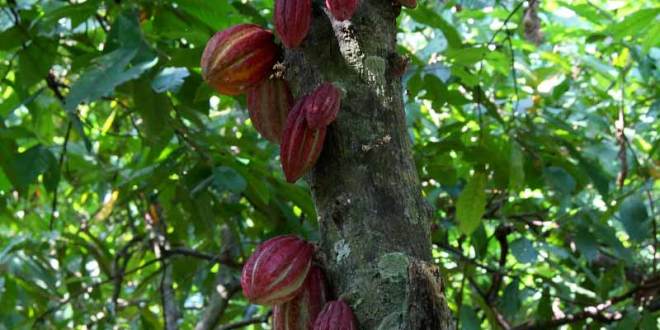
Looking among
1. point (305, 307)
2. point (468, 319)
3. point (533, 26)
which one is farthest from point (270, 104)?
point (533, 26)

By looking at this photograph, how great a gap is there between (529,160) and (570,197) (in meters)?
0.22

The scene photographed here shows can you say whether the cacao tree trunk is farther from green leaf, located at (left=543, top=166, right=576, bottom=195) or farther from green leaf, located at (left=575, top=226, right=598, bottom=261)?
green leaf, located at (left=575, top=226, right=598, bottom=261)

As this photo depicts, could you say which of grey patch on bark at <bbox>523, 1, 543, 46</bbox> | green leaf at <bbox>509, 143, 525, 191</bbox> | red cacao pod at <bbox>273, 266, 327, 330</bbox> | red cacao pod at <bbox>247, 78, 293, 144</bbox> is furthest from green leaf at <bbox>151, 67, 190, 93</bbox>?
grey patch on bark at <bbox>523, 1, 543, 46</bbox>

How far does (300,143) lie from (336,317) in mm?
234

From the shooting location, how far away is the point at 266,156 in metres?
2.23

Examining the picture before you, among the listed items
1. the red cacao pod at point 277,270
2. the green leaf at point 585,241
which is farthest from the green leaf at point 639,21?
the red cacao pod at point 277,270

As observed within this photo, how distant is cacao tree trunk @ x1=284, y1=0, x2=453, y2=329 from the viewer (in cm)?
89

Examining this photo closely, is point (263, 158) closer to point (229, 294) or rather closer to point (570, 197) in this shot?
point (229, 294)

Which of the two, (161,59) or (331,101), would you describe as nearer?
(331,101)

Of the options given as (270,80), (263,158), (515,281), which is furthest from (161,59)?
(515,281)

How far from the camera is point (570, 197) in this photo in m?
2.58

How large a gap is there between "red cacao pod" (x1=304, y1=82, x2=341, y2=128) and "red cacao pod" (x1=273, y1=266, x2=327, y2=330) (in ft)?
0.61

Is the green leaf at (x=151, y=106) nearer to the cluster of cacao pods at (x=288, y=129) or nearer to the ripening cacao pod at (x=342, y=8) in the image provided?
the cluster of cacao pods at (x=288, y=129)

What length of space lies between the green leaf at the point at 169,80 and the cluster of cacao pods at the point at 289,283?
0.78 meters
